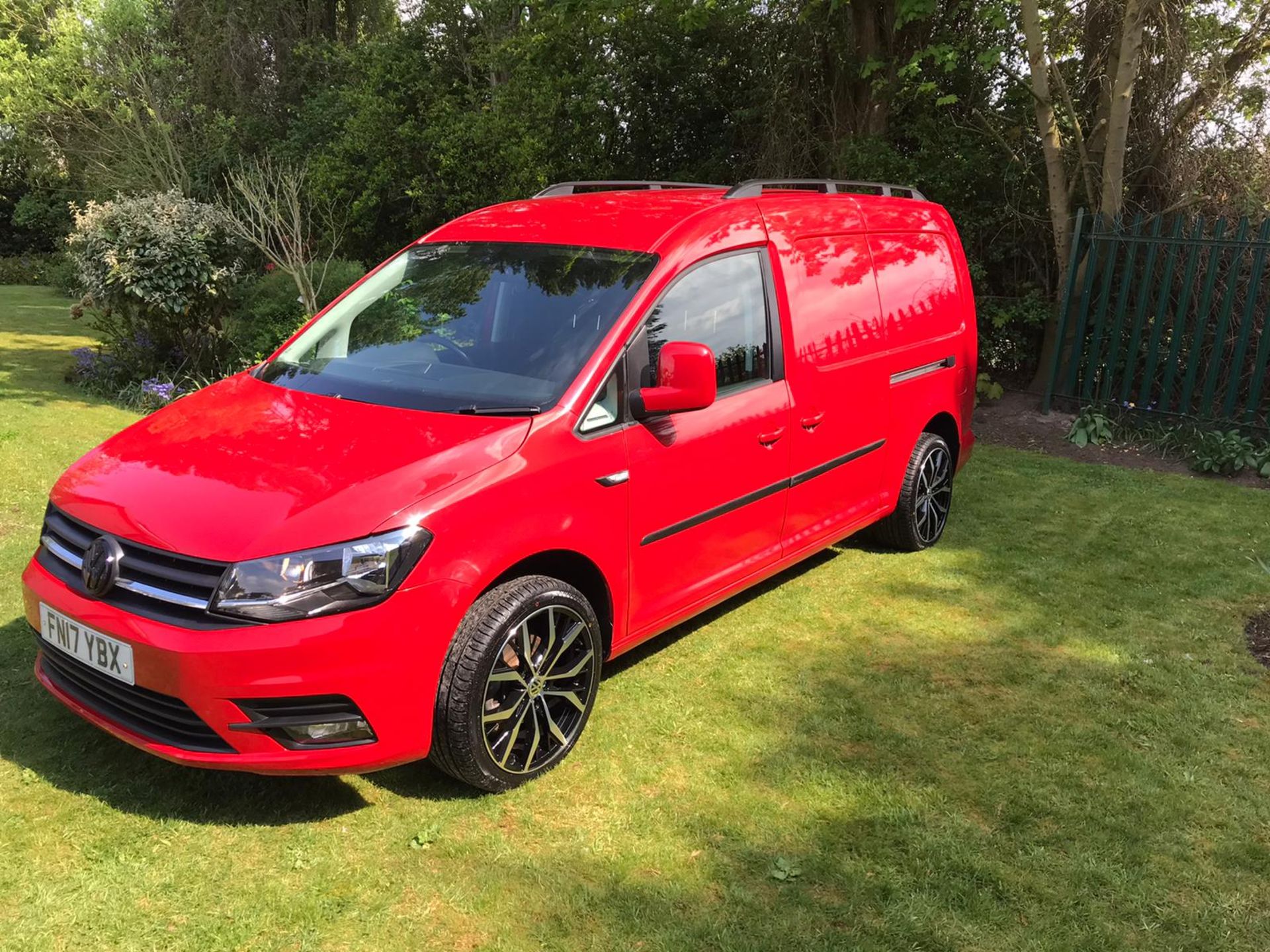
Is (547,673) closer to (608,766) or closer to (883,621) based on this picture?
(608,766)

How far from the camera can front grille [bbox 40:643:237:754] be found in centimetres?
289

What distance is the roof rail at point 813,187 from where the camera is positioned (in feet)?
14.6

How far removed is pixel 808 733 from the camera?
3793mm

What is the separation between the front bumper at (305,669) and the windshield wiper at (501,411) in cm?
67

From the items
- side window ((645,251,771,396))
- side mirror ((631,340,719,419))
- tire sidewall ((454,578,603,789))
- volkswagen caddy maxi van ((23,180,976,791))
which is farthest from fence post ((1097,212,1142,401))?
tire sidewall ((454,578,603,789))

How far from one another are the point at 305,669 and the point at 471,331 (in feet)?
5.24

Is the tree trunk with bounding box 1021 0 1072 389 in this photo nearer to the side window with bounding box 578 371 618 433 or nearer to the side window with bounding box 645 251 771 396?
the side window with bounding box 645 251 771 396

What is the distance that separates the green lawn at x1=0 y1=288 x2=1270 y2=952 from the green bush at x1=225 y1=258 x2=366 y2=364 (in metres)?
5.53

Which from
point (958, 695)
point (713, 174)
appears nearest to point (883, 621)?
point (958, 695)

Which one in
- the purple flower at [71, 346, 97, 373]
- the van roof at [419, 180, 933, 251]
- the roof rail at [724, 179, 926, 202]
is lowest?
the purple flower at [71, 346, 97, 373]

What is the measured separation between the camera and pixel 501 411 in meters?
3.36

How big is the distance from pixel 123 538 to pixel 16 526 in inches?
127

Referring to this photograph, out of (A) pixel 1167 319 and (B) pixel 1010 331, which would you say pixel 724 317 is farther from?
(B) pixel 1010 331

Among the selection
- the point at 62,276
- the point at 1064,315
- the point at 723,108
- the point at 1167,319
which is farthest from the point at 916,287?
the point at 62,276
